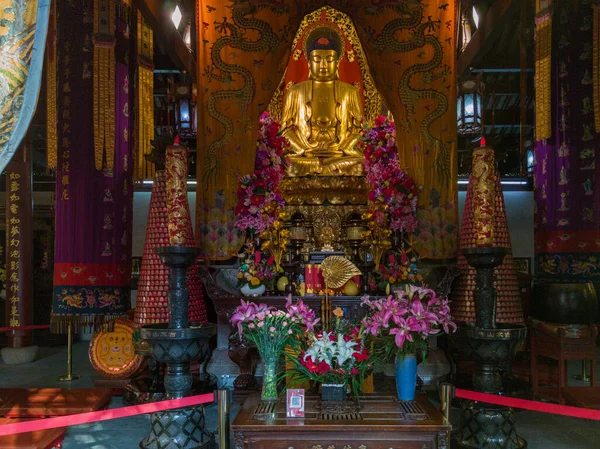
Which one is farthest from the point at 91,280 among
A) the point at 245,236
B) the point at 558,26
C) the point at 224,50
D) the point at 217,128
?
the point at 558,26

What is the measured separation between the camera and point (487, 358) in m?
3.20

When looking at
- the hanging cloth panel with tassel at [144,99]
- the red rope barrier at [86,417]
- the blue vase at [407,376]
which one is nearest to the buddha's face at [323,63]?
the hanging cloth panel with tassel at [144,99]

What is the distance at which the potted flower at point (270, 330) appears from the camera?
2.86 meters

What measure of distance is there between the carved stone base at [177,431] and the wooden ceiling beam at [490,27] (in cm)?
483

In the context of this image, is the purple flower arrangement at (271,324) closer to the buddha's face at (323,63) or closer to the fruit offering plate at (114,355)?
the fruit offering plate at (114,355)

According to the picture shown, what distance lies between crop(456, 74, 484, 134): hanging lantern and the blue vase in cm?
462

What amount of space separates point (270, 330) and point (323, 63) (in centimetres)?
461

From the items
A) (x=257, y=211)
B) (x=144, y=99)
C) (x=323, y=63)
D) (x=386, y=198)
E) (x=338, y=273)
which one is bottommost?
(x=338, y=273)

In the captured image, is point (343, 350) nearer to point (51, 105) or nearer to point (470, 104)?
point (51, 105)

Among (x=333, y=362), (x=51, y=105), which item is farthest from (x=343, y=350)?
(x=51, y=105)

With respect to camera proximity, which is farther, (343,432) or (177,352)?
(177,352)

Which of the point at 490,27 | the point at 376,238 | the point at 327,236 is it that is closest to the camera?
the point at 376,238

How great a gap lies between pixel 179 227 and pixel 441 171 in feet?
9.07

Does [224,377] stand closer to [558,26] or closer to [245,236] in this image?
[245,236]
